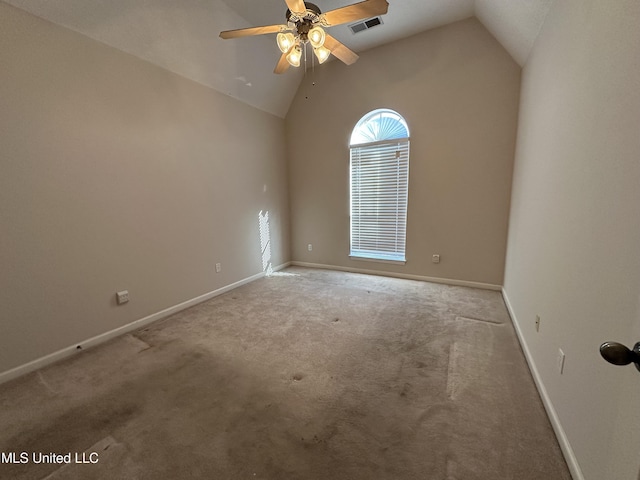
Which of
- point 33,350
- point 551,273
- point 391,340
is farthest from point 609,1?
point 33,350

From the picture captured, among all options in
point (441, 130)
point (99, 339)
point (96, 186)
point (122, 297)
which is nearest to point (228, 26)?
point (96, 186)

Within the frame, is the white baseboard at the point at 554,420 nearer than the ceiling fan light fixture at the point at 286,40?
Yes

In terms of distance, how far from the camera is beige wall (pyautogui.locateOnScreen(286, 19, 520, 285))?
316 cm

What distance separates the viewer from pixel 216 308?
3072 mm

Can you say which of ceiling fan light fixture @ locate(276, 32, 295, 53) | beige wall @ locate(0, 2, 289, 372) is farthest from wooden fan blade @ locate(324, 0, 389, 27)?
beige wall @ locate(0, 2, 289, 372)

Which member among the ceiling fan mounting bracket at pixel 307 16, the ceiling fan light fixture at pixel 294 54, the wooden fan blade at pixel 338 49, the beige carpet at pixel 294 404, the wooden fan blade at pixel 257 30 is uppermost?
the ceiling fan mounting bracket at pixel 307 16

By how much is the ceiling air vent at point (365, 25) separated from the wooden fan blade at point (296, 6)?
1.64 meters

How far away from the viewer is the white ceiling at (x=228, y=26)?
2.08m

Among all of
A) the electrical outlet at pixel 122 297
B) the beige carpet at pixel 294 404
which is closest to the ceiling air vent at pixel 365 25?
the beige carpet at pixel 294 404

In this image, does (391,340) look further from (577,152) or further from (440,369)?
(577,152)

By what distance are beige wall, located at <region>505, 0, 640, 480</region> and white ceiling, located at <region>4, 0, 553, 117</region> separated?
89cm

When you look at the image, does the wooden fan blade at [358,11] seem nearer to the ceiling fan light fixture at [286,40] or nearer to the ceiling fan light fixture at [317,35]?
the ceiling fan light fixture at [317,35]

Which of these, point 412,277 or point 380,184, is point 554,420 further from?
point 380,184

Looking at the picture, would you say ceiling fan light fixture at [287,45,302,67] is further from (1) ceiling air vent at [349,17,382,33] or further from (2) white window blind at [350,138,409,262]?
(2) white window blind at [350,138,409,262]
